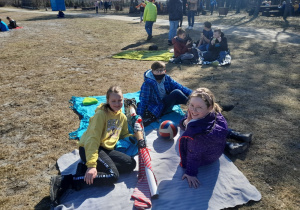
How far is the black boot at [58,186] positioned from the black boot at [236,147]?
2.43m

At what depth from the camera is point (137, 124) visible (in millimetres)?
4176

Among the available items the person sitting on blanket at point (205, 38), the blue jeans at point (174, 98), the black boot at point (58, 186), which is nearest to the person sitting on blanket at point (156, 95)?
the blue jeans at point (174, 98)

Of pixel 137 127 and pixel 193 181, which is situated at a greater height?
pixel 137 127

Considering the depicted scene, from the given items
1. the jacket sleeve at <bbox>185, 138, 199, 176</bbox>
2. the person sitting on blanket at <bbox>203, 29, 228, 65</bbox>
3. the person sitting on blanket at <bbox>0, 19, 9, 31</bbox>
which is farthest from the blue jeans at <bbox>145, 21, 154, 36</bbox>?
the jacket sleeve at <bbox>185, 138, 199, 176</bbox>

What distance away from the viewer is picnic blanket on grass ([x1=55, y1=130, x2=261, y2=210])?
3076 millimetres

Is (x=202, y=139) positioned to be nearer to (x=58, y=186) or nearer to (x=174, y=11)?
(x=58, y=186)

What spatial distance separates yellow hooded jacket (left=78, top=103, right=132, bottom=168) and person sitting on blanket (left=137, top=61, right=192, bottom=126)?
1063 millimetres

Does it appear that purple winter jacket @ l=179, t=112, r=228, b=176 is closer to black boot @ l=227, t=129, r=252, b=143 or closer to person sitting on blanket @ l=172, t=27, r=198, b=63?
black boot @ l=227, t=129, r=252, b=143

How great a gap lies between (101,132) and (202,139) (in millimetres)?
1388

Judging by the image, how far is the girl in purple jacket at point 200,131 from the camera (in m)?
3.14

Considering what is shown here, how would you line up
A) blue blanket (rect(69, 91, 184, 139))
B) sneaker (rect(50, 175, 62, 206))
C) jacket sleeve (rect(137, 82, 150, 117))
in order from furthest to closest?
jacket sleeve (rect(137, 82, 150, 117)) → blue blanket (rect(69, 91, 184, 139)) → sneaker (rect(50, 175, 62, 206))

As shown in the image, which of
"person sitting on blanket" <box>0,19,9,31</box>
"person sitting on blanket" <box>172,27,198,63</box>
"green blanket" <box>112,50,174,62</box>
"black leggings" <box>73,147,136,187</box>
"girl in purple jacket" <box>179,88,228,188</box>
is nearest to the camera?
"girl in purple jacket" <box>179,88,228,188</box>

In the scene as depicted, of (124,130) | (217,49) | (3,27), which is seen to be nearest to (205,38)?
(217,49)

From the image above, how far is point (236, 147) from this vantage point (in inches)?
157
